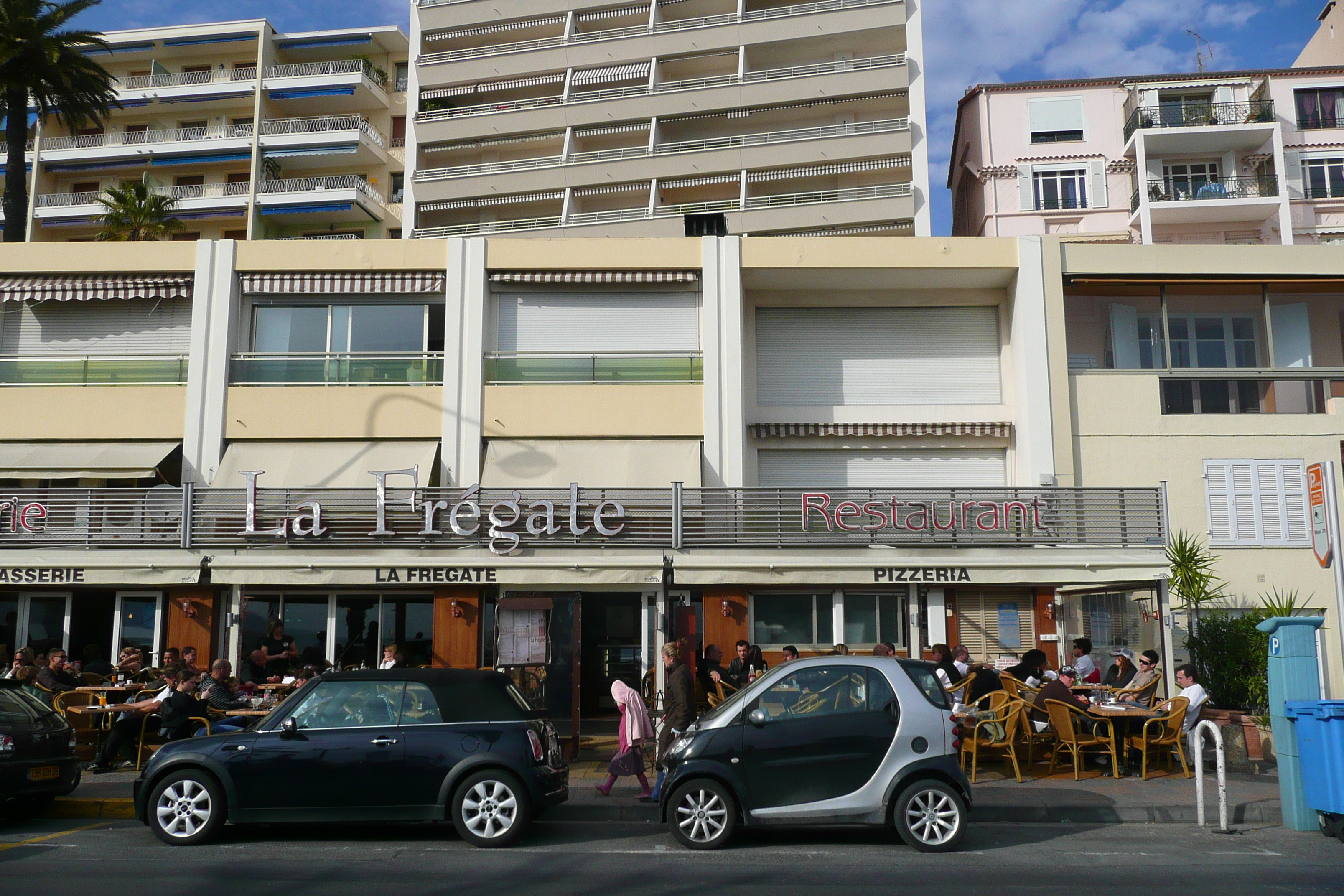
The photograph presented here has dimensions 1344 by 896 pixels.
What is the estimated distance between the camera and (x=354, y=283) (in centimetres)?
2045

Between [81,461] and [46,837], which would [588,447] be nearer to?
[81,461]

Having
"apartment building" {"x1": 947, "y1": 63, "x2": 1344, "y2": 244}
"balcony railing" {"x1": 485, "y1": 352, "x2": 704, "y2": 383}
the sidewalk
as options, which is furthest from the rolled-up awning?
"apartment building" {"x1": 947, "y1": 63, "x2": 1344, "y2": 244}

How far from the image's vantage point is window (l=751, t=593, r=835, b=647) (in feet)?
58.6

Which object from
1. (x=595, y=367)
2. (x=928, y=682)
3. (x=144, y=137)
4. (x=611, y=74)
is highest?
(x=611, y=74)

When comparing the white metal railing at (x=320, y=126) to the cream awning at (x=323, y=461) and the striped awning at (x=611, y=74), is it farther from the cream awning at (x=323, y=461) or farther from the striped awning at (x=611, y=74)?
the cream awning at (x=323, y=461)

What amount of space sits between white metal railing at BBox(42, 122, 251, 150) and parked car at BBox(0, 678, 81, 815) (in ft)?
147

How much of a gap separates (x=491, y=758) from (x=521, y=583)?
22.2ft

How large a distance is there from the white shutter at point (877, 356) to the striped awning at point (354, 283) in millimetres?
6488

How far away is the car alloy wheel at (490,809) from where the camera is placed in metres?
9.16

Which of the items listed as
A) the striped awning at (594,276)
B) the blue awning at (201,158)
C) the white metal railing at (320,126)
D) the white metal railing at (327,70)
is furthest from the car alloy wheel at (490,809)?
the blue awning at (201,158)

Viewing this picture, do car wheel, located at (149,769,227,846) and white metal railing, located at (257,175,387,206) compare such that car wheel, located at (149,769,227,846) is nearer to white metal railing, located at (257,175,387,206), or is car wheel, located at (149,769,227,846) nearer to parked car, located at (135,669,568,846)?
parked car, located at (135,669,568,846)

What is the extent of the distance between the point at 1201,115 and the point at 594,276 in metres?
26.8

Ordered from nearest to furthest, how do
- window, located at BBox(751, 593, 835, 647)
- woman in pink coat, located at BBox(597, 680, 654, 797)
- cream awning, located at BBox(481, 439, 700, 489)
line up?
woman in pink coat, located at BBox(597, 680, 654, 797) < window, located at BBox(751, 593, 835, 647) < cream awning, located at BBox(481, 439, 700, 489)

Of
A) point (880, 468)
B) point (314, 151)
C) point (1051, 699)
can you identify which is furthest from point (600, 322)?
point (314, 151)
